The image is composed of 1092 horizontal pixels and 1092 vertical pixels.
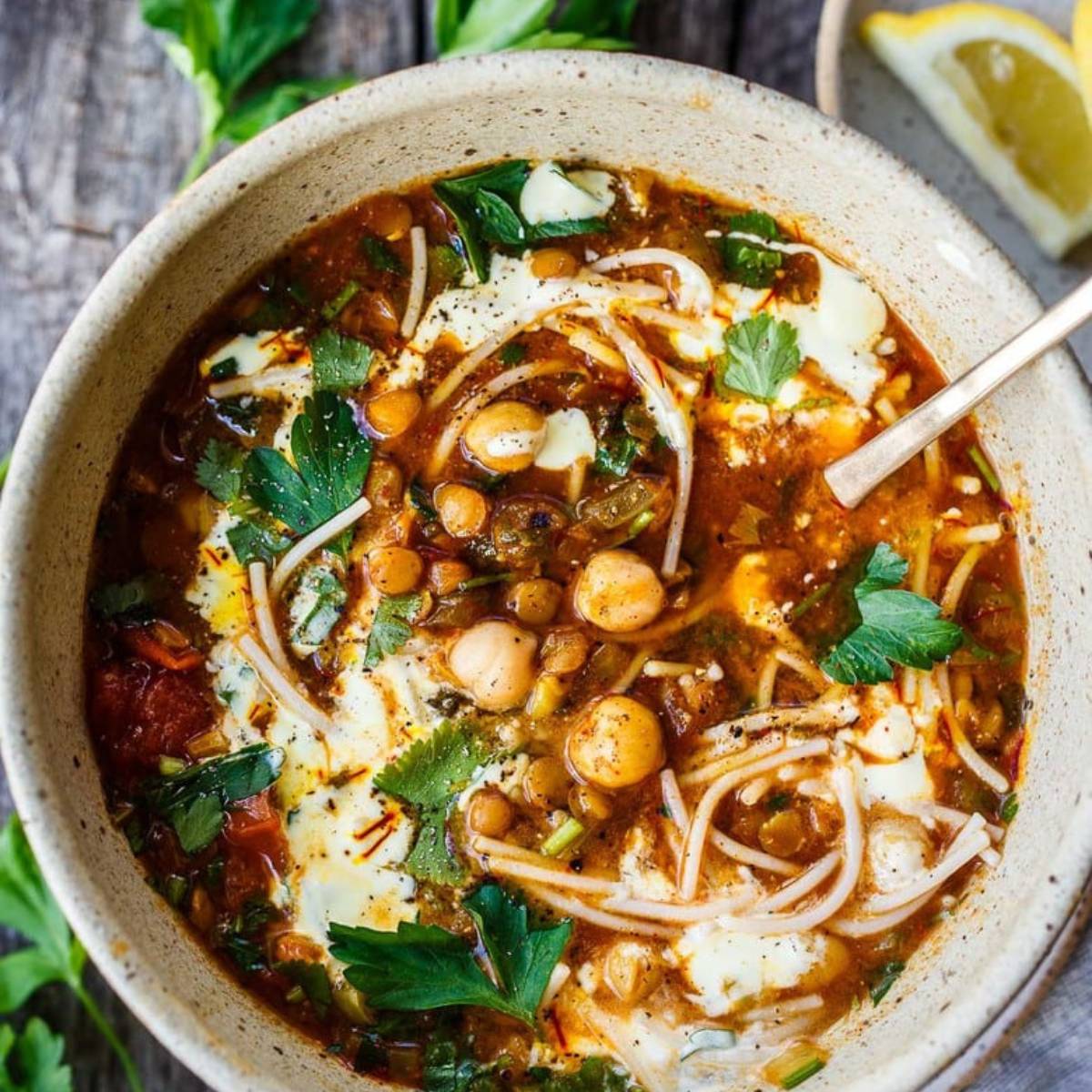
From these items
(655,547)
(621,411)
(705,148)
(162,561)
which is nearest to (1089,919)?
(655,547)

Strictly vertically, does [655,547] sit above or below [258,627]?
above

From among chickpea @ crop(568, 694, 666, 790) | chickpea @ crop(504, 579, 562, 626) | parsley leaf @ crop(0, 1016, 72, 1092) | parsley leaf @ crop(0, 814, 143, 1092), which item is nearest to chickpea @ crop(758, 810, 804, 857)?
chickpea @ crop(568, 694, 666, 790)

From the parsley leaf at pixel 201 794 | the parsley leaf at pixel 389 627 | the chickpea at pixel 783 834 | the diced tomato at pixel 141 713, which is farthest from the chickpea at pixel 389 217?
the chickpea at pixel 783 834

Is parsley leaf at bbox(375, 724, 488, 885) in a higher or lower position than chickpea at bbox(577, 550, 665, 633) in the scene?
lower

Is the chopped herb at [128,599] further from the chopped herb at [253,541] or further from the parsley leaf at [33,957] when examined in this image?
the parsley leaf at [33,957]

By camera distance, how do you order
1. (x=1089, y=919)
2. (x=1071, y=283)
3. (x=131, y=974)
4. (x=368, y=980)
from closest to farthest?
(x=131, y=974) → (x=368, y=980) → (x=1089, y=919) → (x=1071, y=283)

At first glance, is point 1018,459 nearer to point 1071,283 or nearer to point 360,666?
point 1071,283

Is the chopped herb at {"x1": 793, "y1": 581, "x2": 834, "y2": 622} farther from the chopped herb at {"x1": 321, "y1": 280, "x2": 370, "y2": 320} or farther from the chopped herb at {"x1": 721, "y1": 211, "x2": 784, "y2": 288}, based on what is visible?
the chopped herb at {"x1": 321, "y1": 280, "x2": 370, "y2": 320}
